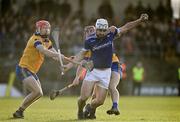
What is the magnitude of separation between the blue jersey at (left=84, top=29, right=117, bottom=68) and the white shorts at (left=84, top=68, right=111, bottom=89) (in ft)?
0.39

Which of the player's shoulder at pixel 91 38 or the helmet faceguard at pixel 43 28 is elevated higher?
the helmet faceguard at pixel 43 28

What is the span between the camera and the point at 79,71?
16797mm

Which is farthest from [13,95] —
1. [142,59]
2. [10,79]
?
[142,59]

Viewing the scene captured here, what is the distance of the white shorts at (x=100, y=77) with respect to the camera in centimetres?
1592

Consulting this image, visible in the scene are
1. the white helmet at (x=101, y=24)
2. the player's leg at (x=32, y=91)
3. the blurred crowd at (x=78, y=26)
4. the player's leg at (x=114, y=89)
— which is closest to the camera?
the white helmet at (x=101, y=24)

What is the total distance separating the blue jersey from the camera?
627 inches

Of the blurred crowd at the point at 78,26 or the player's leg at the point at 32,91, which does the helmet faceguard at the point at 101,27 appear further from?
the blurred crowd at the point at 78,26

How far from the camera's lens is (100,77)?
1591 centimetres

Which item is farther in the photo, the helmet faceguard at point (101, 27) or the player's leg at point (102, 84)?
the player's leg at point (102, 84)

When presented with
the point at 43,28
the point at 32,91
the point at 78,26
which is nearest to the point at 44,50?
the point at 43,28

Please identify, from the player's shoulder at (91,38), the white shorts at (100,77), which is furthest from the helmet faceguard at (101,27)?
the white shorts at (100,77)

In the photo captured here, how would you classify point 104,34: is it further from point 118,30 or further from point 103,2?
point 103,2

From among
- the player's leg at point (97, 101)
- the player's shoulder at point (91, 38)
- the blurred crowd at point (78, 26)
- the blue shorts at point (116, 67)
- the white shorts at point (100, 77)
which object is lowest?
the player's leg at point (97, 101)

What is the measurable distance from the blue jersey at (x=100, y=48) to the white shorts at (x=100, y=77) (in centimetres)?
12
